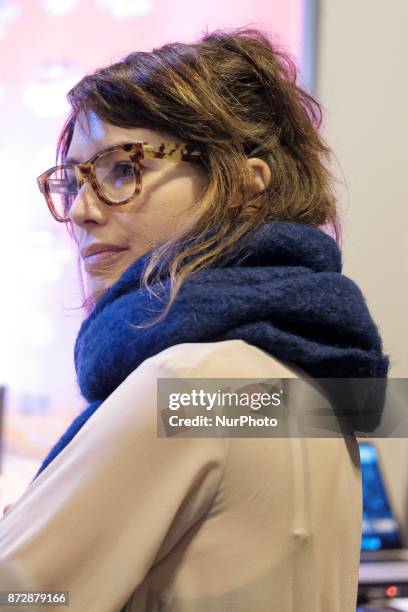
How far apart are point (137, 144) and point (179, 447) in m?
0.34

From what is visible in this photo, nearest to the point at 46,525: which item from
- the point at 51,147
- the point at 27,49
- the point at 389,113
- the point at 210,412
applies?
the point at 210,412

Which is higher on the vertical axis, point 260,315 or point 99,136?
point 99,136

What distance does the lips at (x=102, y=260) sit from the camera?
2.60 feet

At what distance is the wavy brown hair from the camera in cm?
73

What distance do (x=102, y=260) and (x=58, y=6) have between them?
1.49 meters

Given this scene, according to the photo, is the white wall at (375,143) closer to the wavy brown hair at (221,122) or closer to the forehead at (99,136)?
the wavy brown hair at (221,122)

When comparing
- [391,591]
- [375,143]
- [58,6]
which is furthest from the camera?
[58,6]

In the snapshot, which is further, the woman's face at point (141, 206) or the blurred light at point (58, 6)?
the blurred light at point (58, 6)

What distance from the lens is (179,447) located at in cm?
58

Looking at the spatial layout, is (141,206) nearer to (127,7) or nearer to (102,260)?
(102,260)

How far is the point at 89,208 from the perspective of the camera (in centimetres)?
79

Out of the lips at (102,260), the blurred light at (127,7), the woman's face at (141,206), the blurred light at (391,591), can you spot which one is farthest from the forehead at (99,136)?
the blurred light at (127,7)

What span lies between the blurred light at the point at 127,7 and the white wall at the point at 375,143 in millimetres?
465

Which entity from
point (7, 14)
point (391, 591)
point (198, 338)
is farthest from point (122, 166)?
point (7, 14)
